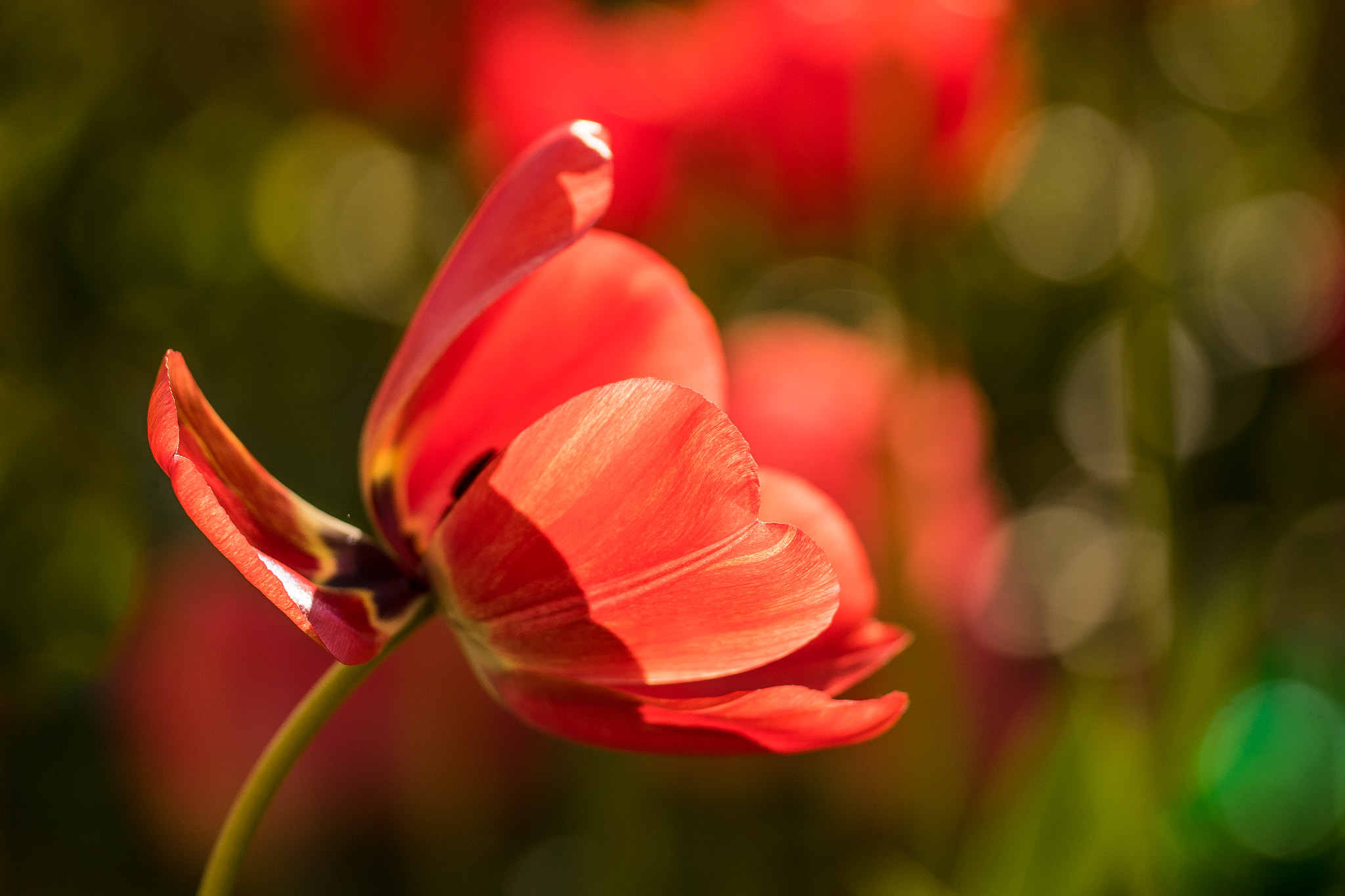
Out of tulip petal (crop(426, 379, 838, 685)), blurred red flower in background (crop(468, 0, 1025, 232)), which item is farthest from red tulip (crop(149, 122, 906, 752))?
blurred red flower in background (crop(468, 0, 1025, 232))

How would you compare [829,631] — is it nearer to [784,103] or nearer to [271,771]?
[271,771]

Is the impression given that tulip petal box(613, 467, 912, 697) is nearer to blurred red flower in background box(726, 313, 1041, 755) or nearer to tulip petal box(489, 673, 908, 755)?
tulip petal box(489, 673, 908, 755)

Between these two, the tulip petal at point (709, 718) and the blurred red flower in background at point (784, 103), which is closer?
the tulip petal at point (709, 718)

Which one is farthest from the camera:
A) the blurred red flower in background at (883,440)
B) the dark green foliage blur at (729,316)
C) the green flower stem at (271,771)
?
the blurred red flower in background at (883,440)

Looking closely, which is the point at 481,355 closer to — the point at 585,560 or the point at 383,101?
the point at 585,560

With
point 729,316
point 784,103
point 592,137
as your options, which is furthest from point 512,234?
point 729,316

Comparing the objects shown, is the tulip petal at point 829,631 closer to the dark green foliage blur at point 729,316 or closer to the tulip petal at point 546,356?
the tulip petal at point 546,356

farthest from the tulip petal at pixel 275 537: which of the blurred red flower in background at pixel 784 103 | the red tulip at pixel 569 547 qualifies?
the blurred red flower in background at pixel 784 103
